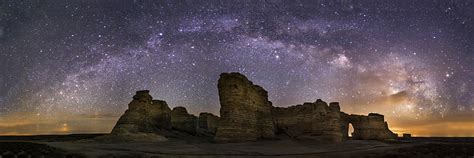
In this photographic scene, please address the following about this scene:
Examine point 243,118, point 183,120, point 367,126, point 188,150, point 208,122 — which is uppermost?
point 243,118

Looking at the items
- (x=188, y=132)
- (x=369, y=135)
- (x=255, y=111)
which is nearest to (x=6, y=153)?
(x=255, y=111)

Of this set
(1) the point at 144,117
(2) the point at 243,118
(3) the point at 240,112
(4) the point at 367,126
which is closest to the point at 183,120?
(1) the point at 144,117

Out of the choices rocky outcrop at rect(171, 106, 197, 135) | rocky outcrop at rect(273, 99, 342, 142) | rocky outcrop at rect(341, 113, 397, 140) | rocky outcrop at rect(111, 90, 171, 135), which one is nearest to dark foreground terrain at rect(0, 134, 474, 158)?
rocky outcrop at rect(273, 99, 342, 142)

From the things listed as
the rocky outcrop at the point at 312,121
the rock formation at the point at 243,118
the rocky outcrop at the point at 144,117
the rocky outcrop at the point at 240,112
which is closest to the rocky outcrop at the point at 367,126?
the rocky outcrop at the point at 312,121

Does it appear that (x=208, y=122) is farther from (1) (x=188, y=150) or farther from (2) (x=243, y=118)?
(1) (x=188, y=150)

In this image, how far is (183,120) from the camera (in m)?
52.3

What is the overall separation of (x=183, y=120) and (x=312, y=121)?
66.9 feet

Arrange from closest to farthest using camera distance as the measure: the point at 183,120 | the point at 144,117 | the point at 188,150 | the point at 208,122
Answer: the point at 188,150
the point at 144,117
the point at 183,120
the point at 208,122

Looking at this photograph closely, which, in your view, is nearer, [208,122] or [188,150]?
[188,150]

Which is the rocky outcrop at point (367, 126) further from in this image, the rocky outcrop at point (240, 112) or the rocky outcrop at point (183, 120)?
the rocky outcrop at point (183, 120)

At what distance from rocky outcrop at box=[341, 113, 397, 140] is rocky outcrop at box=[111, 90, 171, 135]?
3367 centimetres

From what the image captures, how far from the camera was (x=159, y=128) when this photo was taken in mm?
45281

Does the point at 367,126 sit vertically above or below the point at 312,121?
below

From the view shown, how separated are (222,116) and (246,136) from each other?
3.32 m
